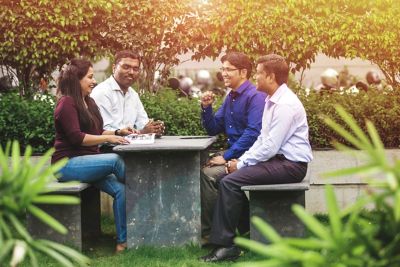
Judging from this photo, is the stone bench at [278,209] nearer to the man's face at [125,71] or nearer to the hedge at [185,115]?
the man's face at [125,71]

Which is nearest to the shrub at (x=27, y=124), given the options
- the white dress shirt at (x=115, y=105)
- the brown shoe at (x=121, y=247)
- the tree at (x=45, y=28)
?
the tree at (x=45, y=28)

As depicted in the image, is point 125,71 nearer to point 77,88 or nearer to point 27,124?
point 77,88

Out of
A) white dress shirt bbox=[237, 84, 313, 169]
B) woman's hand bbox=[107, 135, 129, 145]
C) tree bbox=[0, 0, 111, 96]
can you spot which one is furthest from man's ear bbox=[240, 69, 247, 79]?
tree bbox=[0, 0, 111, 96]

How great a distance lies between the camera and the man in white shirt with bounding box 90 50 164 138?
26.1 feet

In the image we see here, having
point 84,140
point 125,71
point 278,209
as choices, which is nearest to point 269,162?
point 278,209

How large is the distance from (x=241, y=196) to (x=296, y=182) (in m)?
0.45

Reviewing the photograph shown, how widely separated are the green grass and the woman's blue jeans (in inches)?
9.4

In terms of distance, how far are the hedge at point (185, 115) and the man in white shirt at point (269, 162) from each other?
1.93 meters

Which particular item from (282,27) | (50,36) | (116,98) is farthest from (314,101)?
(50,36)

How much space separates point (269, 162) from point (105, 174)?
4.46 feet

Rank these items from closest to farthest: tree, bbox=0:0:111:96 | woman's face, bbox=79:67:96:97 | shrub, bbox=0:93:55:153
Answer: woman's face, bbox=79:67:96:97
shrub, bbox=0:93:55:153
tree, bbox=0:0:111:96

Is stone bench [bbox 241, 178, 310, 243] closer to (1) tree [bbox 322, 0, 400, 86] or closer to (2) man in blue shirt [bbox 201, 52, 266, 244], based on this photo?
(2) man in blue shirt [bbox 201, 52, 266, 244]

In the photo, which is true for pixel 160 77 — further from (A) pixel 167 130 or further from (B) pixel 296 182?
(B) pixel 296 182

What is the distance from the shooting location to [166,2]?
31.3ft
